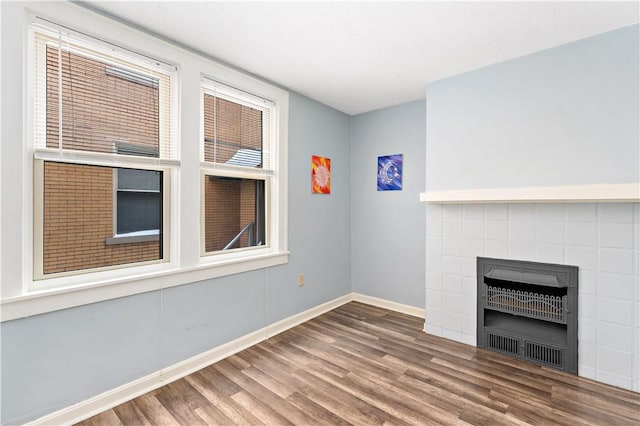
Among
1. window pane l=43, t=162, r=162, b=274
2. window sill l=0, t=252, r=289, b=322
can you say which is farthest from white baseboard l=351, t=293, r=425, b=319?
window pane l=43, t=162, r=162, b=274

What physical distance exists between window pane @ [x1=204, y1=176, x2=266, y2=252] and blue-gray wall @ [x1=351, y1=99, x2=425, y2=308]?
1.44m

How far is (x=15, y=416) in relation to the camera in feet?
5.11

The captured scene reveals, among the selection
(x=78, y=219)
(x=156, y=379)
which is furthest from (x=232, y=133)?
(x=156, y=379)

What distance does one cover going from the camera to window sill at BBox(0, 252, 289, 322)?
1567mm

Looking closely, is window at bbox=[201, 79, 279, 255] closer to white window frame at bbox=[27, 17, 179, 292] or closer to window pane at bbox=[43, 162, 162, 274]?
white window frame at bbox=[27, 17, 179, 292]

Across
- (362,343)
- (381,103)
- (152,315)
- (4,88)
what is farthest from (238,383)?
(381,103)

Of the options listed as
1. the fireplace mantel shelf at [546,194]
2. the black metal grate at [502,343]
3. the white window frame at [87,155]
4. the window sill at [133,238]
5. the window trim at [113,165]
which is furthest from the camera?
the black metal grate at [502,343]

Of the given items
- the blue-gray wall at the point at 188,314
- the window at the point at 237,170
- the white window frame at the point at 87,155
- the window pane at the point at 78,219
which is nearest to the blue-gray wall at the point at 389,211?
the blue-gray wall at the point at 188,314

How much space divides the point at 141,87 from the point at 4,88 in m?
0.72

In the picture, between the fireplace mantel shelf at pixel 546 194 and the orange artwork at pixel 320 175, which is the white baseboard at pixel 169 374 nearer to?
the orange artwork at pixel 320 175

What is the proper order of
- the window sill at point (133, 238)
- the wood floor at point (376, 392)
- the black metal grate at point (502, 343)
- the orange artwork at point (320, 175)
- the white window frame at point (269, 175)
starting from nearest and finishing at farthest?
the wood floor at point (376, 392)
the window sill at point (133, 238)
the black metal grate at point (502, 343)
the white window frame at point (269, 175)
the orange artwork at point (320, 175)

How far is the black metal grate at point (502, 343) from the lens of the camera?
8.10 ft

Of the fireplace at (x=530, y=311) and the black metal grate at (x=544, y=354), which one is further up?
the fireplace at (x=530, y=311)

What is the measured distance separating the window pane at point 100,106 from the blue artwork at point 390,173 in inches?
97.0
